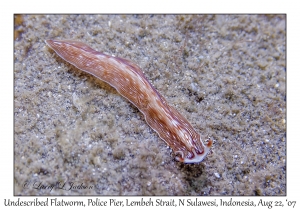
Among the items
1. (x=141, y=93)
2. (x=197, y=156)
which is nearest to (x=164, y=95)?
(x=141, y=93)

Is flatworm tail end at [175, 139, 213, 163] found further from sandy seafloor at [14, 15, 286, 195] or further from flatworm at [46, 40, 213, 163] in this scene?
sandy seafloor at [14, 15, 286, 195]

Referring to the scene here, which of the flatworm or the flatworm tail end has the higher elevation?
the flatworm

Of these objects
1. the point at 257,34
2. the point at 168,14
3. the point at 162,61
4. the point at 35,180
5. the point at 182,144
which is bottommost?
the point at 35,180

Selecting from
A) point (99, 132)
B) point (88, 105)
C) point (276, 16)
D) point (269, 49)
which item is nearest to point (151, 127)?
point (99, 132)

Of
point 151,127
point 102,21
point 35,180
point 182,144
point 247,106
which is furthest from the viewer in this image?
point 102,21

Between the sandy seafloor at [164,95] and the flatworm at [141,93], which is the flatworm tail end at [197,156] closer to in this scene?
the flatworm at [141,93]

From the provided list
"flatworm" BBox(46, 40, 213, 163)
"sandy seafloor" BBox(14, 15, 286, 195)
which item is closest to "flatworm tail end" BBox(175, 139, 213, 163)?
"flatworm" BBox(46, 40, 213, 163)
